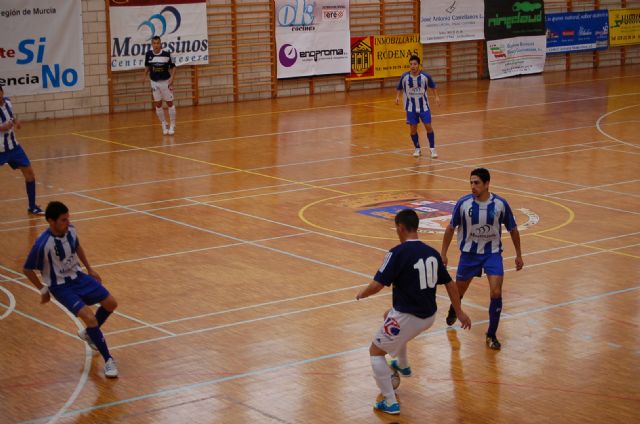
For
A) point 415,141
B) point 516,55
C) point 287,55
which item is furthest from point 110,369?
point 516,55

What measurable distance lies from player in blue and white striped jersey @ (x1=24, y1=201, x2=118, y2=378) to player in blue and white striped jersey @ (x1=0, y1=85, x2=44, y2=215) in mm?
8138

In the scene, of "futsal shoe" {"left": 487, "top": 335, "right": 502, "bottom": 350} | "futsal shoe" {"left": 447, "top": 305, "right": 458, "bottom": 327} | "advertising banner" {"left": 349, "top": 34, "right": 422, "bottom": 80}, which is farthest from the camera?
"advertising banner" {"left": 349, "top": 34, "right": 422, "bottom": 80}

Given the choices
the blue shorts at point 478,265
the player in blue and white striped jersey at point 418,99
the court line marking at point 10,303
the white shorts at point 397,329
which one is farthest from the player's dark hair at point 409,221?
the player in blue and white striped jersey at point 418,99

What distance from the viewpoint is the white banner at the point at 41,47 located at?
28828 millimetres

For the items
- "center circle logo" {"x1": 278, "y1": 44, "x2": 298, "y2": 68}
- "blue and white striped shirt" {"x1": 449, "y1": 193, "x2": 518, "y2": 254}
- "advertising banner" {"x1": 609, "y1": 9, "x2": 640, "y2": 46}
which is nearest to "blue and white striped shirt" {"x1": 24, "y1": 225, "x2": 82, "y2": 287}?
"blue and white striped shirt" {"x1": 449, "y1": 193, "x2": 518, "y2": 254}

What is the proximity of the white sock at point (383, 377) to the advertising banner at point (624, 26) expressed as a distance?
35734mm

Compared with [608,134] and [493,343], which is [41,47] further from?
[493,343]

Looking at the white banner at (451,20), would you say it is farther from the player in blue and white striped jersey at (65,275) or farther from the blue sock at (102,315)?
the player in blue and white striped jersey at (65,275)

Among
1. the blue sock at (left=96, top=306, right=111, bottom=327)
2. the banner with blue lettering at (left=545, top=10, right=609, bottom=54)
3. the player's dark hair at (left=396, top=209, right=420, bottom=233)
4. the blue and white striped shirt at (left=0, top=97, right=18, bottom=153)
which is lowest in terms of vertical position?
the blue sock at (left=96, top=306, right=111, bottom=327)

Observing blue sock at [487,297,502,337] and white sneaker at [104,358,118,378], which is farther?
blue sock at [487,297,502,337]

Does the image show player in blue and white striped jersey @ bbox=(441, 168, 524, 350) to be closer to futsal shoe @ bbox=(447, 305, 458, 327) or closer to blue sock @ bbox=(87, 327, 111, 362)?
futsal shoe @ bbox=(447, 305, 458, 327)

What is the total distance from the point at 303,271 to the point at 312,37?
20826 millimetres

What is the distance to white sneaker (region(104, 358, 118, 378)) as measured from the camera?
1101cm

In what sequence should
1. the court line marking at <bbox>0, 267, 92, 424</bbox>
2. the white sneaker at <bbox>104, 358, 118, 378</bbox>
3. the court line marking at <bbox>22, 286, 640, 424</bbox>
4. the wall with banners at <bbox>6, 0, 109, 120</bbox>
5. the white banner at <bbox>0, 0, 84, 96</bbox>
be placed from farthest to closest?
1. the wall with banners at <bbox>6, 0, 109, 120</bbox>
2. the white banner at <bbox>0, 0, 84, 96</bbox>
3. the white sneaker at <bbox>104, 358, 118, 378</bbox>
4. the court line marking at <bbox>22, 286, 640, 424</bbox>
5. the court line marking at <bbox>0, 267, 92, 424</bbox>
